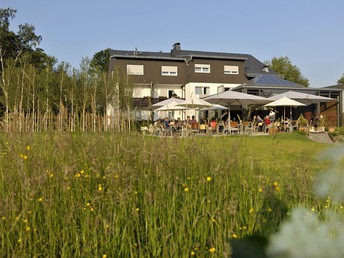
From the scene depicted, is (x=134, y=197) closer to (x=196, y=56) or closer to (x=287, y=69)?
(x=196, y=56)

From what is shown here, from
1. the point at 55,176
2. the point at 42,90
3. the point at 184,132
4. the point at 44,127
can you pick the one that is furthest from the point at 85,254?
the point at 42,90

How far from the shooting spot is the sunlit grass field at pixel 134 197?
225cm

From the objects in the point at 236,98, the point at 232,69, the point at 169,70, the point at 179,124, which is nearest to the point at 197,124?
the point at 179,124

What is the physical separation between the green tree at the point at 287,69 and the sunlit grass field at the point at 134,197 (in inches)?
2026

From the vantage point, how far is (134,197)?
9.02 feet

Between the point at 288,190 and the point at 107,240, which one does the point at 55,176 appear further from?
the point at 288,190

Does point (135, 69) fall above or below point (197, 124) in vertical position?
above

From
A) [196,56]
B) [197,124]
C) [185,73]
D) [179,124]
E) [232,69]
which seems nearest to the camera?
[197,124]

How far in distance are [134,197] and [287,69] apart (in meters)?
53.6

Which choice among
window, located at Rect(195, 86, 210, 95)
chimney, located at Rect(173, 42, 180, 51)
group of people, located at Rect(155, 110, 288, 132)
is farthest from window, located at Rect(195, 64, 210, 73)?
group of people, located at Rect(155, 110, 288, 132)

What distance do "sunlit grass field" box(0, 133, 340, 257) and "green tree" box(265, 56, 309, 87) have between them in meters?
51.5

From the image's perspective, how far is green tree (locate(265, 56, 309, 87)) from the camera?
52112mm

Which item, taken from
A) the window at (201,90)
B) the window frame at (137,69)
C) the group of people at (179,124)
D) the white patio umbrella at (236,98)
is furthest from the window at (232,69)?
the group of people at (179,124)

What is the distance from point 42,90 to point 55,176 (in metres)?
24.6
